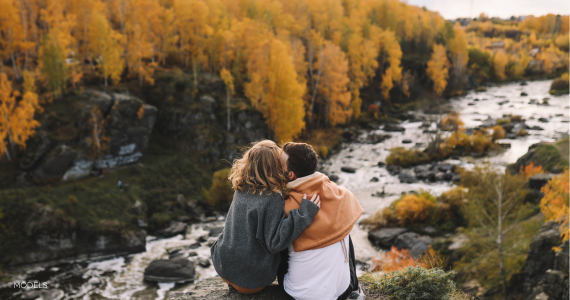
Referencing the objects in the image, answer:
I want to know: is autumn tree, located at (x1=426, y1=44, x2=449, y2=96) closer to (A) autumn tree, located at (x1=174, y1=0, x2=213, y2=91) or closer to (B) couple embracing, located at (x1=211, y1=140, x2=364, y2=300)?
(A) autumn tree, located at (x1=174, y1=0, x2=213, y2=91)

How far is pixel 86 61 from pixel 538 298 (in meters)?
40.0

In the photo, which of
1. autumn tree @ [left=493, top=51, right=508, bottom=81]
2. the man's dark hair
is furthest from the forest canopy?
the man's dark hair

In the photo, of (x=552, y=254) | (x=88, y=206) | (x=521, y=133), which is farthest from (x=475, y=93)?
(x=88, y=206)

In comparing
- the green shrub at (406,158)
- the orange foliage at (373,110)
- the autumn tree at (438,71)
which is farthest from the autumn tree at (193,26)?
the autumn tree at (438,71)

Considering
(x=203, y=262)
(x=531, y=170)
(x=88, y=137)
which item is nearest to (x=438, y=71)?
(x=531, y=170)

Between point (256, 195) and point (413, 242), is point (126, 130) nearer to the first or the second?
point (413, 242)

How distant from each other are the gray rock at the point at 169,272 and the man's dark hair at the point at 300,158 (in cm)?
1541

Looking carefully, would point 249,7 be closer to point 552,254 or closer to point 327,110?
point 327,110

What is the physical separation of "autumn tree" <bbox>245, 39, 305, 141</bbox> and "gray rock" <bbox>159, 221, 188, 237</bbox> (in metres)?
15.2

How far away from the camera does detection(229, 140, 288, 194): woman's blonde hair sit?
140 inches

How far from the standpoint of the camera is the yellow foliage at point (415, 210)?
20.7m

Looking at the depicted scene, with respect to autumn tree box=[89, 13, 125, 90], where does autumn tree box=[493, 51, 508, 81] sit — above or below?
below

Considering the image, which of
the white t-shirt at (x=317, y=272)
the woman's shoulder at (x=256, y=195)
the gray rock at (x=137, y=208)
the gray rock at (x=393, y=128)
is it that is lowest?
the gray rock at (x=137, y=208)

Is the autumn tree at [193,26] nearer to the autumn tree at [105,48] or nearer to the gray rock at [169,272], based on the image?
the autumn tree at [105,48]
